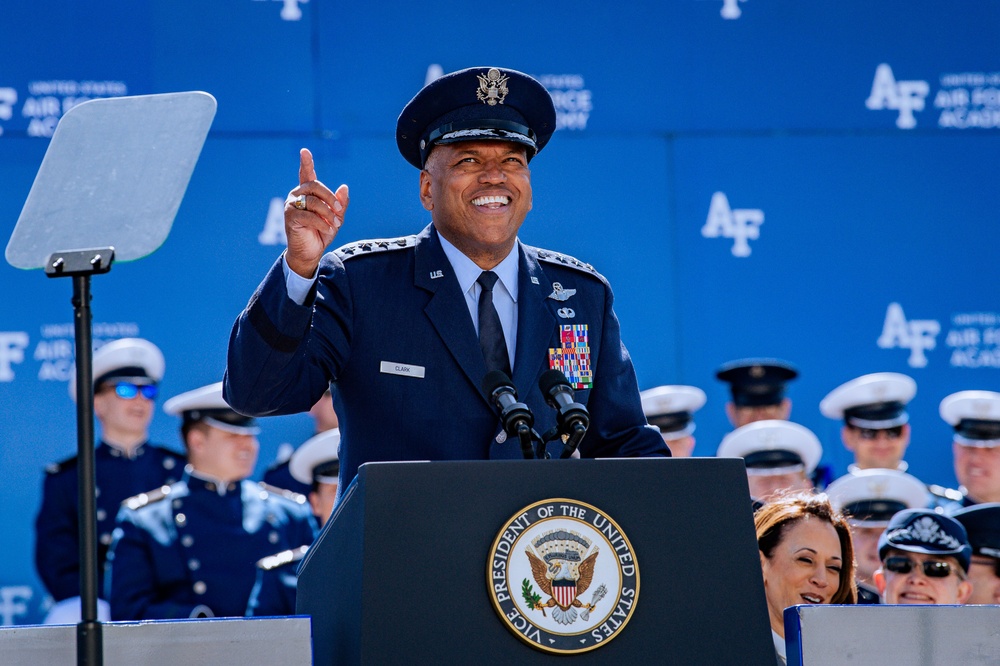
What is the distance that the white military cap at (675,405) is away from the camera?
15.9 feet

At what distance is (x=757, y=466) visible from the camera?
5000mm

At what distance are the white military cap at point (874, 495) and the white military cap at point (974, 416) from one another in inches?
10.1

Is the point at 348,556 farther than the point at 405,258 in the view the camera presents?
No

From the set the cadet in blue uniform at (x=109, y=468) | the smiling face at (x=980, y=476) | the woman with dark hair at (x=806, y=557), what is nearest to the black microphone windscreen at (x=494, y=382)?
the woman with dark hair at (x=806, y=557)

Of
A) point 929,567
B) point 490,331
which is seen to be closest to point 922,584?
point 929,567

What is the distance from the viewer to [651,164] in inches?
196

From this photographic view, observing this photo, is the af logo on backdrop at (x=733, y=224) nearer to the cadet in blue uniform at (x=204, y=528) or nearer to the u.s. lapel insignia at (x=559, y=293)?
the cadet in blue uniform at (x=204, y=528)

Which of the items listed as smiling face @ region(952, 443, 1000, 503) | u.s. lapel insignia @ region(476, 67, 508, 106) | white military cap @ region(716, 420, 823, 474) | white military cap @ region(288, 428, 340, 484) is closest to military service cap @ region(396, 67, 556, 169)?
u.s. lapel insignia @ region(476, 67, 508, 106)

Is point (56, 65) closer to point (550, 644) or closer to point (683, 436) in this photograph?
point (683, 436)

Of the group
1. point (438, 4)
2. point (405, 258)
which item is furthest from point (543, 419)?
point (438, 4)

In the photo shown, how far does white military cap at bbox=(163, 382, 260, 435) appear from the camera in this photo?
4.70 metres

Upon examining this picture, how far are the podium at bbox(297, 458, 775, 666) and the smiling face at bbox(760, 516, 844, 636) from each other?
182cm

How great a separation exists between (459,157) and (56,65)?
2.81 meters

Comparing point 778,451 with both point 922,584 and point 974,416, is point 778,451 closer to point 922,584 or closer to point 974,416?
point 974,416
